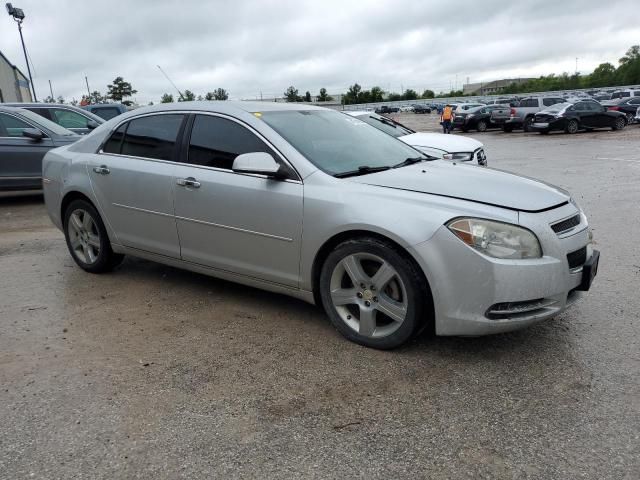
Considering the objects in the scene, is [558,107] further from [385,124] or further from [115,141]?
[115,141]

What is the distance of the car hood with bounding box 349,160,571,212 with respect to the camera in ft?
11.2

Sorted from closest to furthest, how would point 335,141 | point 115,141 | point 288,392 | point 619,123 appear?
point 288,392 < point 335,141 < point 115,141 < point 619,123

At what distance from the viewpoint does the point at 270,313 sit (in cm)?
429

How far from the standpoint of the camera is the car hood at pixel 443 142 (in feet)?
29.3

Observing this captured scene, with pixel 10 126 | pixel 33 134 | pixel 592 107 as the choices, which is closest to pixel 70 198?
pixel 33 134

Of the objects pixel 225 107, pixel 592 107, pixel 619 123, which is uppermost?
pixel 225 107

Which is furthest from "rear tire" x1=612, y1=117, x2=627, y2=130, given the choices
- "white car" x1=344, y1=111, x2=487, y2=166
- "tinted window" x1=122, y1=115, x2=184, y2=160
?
"tinted window" x1=122, y1=115, x2=184, y2=160

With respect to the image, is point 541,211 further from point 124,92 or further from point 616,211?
point 124,92

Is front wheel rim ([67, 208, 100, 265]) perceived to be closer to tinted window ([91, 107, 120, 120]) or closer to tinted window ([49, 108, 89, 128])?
tinted window ([49, 108, 89, 128])

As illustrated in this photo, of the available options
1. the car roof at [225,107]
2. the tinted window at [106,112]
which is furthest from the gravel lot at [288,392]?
the tinted window at [106,112]

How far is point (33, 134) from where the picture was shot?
9.34 meters

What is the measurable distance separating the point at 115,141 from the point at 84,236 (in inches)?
39.0

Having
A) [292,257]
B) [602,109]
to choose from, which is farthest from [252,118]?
[602,109]

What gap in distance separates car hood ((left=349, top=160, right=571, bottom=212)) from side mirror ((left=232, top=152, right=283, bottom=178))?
1.73 feet
